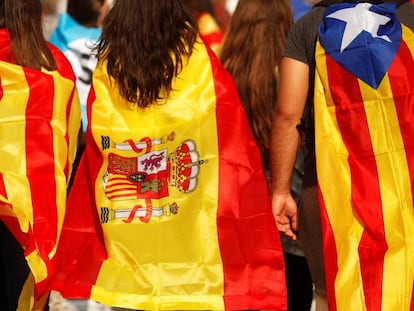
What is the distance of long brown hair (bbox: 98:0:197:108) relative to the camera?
16.7ft

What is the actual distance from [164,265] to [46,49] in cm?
109

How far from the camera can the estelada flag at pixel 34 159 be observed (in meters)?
4.94

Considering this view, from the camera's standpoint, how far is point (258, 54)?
5793 mm

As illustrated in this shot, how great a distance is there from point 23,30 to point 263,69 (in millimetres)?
1254

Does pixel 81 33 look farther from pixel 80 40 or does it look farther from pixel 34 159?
pixel 34 159

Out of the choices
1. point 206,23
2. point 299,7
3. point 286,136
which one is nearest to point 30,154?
point 286,136

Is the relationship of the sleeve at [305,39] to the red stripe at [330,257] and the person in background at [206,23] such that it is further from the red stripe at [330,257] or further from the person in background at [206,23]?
the person in background at [206,23]

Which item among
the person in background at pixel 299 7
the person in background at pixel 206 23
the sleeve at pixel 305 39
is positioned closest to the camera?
the sleeve at pixel 305 39

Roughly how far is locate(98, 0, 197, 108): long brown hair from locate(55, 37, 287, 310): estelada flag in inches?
2.4

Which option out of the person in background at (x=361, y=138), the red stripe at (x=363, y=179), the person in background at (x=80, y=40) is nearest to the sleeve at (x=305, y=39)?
the person in background at (x=361, y=138)

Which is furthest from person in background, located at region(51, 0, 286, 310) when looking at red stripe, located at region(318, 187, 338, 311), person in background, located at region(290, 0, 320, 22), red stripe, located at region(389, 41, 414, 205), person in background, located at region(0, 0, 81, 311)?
person in background, located at region(290, 0, 320, 22)

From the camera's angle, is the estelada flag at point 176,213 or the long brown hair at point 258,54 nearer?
the estelada flag at point 176,213

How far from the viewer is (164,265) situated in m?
5.02

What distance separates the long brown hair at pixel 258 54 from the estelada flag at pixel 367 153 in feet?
2.98
